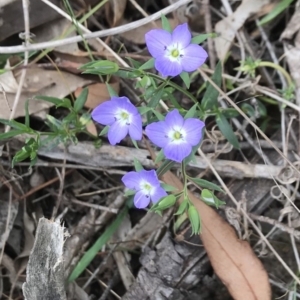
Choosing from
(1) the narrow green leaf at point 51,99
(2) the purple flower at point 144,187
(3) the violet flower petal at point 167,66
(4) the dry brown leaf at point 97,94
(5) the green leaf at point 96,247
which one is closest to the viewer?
(3) the violet flower petal at point 167,66

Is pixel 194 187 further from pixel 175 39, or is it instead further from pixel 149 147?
pixel 175 39

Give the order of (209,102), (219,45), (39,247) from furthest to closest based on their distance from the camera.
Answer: (219,45) < (209,102) < (39,247)

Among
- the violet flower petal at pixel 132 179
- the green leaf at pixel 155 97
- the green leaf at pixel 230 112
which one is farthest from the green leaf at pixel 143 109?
the green leaf at pixel 230 112

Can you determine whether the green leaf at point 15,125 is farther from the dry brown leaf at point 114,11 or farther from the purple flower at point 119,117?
the dry brown leaf at point 114,11

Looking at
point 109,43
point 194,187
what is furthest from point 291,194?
point 109,43

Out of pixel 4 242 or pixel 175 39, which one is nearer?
pixel 175 39

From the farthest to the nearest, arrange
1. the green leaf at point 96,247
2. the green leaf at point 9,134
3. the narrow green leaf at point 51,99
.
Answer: the green leaf at point 96,247 → the narrow green leaf at point 51,99 → the green leaf at point 9,134

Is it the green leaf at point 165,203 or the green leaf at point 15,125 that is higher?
the green leaf at point 15,125
